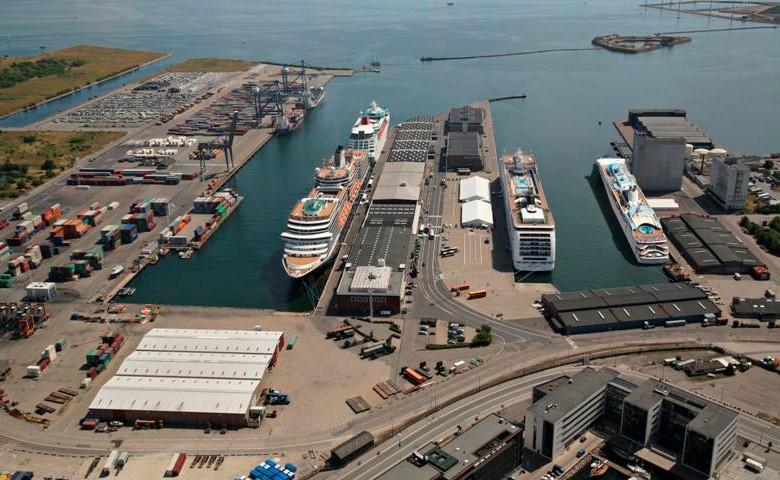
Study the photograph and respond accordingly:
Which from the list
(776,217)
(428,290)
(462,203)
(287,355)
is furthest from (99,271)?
(776,217)

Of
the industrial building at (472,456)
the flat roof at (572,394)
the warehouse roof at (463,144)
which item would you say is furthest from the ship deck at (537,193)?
the industrial building at (472,456)

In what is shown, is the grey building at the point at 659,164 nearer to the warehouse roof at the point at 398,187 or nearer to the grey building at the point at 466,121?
the warehouse roof at the point at 398,187

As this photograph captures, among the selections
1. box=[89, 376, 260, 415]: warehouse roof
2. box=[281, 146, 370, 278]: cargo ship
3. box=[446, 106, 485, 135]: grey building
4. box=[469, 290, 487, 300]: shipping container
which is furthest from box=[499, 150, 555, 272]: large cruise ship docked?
box=[446, 106, 485, 135]: grey building

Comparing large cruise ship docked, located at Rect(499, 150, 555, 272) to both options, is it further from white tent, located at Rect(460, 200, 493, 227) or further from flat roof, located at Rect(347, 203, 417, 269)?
flat roof, located at Rect(347, 203, 417, 269)

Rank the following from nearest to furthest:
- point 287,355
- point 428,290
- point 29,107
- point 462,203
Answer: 1. point 287,355
2. point 428,290
3. point 462,203
4. point 29,107

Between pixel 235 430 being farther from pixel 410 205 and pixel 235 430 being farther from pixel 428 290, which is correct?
pixel 410 205

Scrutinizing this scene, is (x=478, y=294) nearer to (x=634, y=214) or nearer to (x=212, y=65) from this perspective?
(x=634, y=214)

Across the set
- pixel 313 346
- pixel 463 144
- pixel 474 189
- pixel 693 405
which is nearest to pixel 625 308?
pixel 693 405
